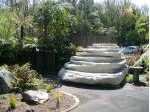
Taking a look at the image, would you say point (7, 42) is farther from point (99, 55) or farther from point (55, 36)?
point (99, 55)

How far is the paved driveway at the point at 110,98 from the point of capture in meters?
9.19

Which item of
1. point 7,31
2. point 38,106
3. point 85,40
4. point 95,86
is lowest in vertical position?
point 95,86

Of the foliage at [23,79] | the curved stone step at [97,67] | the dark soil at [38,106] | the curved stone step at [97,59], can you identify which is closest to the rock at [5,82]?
the foliage at [23,79]

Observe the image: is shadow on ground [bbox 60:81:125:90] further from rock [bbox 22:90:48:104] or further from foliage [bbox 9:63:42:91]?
rock [bbox 22:90:48:104]

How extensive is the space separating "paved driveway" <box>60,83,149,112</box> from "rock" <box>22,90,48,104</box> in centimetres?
112

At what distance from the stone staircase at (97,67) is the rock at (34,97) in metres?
3.58

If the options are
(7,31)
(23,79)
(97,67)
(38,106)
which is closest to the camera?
(38,106)

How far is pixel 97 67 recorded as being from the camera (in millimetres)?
13625

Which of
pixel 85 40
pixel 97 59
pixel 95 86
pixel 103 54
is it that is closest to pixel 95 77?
pixel 95 86

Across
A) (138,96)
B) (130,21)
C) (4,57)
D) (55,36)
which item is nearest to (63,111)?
(138,96)

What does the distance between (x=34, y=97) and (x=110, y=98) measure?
8.99 feet

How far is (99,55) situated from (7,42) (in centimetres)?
446

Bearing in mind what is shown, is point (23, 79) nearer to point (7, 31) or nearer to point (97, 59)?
point (97, 59)

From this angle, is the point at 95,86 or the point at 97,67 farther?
the point at 97,67
